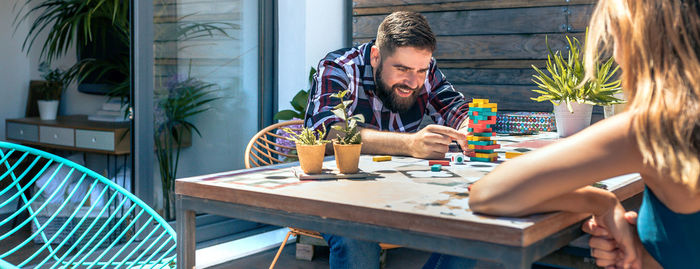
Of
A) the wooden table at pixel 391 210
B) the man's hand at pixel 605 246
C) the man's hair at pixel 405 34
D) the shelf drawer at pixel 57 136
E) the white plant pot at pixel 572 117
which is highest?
the man's hair at pixel 405 34

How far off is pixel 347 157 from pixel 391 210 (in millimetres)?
430

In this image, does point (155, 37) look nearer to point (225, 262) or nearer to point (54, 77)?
point (225, 262)

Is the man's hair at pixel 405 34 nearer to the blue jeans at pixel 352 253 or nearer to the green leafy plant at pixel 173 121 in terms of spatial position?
the blue jeans at pixel 352 253

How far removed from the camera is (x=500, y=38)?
3723 mm

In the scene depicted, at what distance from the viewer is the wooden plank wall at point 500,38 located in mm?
3541

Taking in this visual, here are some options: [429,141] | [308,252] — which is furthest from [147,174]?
[429,141]

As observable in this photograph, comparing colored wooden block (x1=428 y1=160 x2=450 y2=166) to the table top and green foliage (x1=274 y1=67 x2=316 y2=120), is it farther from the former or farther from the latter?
green foliage (x1=274 y1=67 x2=316 y2=120)

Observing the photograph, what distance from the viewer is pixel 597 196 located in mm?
1141

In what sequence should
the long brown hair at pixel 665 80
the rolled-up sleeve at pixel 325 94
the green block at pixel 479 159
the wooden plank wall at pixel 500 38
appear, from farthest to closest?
1. the wooden plank wall at pixel 500 38
2. the rolled-up sleeve at pixel 325 94
3. the green block at pixel 479 159
4. the long brown hair at pixel 665 80

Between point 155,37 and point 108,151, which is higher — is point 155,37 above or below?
above

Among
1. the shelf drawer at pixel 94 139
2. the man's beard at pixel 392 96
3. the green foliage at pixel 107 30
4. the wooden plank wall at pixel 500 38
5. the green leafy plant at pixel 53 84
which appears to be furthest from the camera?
the green leafy plant at pixel 53 84

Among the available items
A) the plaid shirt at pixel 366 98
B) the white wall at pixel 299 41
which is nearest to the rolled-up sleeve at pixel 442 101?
the plaid shirt at pixel 366 98

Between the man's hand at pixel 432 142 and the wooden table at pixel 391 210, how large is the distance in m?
0.19

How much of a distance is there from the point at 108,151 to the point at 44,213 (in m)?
0.51
